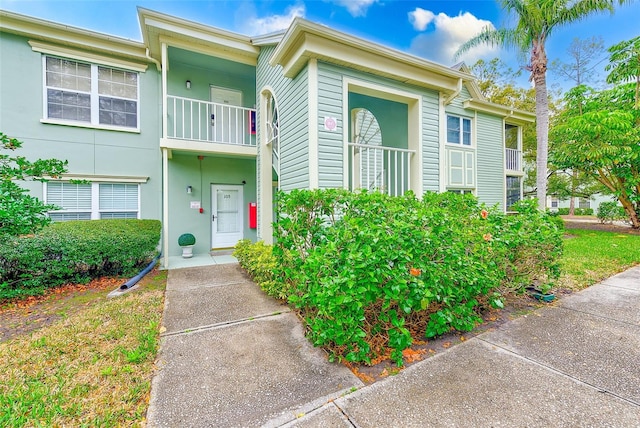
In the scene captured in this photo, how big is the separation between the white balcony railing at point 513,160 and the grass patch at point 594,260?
560 cm

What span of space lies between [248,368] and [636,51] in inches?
638

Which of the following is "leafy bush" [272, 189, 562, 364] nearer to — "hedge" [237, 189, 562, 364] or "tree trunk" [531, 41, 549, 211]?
"hedge" [237, 189, 562, 364]

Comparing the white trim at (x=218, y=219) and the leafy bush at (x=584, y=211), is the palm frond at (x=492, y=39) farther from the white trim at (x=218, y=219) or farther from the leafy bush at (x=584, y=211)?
the leafy bush at (x=584, y=211)

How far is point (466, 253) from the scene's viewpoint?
3.10 m

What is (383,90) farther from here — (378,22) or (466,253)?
(378,22)

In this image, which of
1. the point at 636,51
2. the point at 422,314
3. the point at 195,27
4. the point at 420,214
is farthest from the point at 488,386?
the point at 636,51

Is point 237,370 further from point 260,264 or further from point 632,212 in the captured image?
point 632,212

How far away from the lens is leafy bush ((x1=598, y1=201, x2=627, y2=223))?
1304 centimetres

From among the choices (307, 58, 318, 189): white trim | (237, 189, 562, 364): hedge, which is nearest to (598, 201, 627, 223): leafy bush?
(237, 189, 562, 364): hedge

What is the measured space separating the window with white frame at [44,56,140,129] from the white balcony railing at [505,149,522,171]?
1499 cm

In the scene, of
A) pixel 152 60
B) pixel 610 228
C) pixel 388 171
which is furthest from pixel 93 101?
pixel 610 228

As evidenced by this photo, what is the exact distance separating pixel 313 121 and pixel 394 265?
305 cm

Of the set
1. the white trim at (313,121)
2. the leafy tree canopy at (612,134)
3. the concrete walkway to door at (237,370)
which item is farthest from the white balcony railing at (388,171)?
the leafy tree canopy at (612,134)

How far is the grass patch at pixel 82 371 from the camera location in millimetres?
1953
